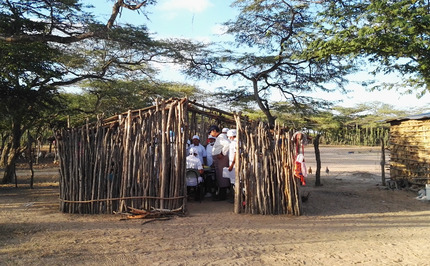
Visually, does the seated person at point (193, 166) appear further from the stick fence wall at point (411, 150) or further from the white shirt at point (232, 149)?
the stick fence wall at point (411, 150)

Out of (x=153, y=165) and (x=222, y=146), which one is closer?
(x=153, y=165)

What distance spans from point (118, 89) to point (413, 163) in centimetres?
1156

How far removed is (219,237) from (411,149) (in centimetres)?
733

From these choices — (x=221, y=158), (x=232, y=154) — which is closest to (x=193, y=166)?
(x=221, y=158)

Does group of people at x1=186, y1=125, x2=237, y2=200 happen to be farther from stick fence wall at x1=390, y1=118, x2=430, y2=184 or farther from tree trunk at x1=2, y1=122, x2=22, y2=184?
tree trunk at x1=2, y1=122, x2=22, y2=184

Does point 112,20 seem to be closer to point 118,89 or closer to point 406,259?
point 118,89

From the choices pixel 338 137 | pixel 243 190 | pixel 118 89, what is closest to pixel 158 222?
pixel 243 190

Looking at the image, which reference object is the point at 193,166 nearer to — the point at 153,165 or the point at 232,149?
the point at 232,149

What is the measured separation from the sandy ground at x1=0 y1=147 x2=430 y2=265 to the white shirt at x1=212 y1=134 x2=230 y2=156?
1048 mm

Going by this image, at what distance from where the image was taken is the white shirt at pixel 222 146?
23.9 feet

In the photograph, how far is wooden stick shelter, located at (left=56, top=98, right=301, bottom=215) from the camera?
20.0ft

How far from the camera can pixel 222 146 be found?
24.1 ft

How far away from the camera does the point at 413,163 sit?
9.77 metres


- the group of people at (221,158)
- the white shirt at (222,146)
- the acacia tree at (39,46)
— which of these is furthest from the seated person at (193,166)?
the acacia tree at (39,46)
